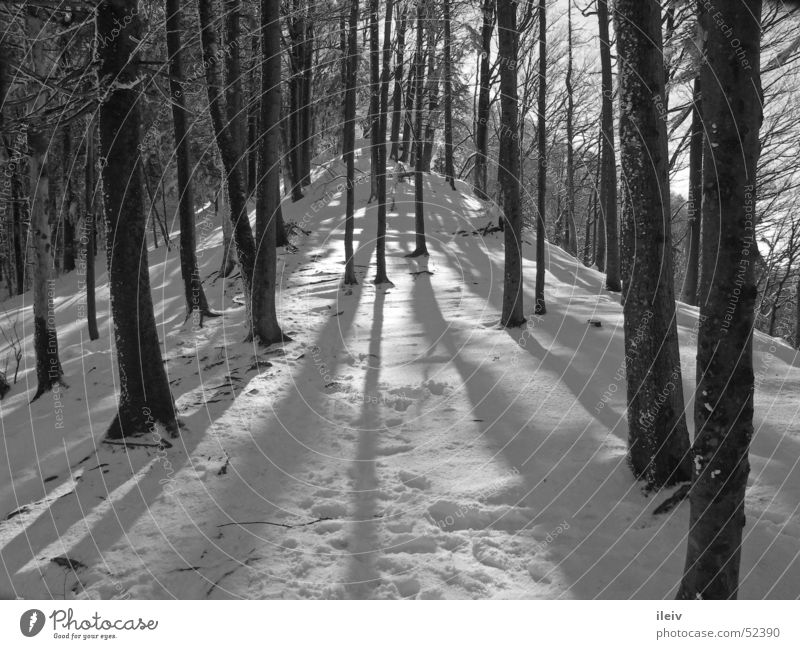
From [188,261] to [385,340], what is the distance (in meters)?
5.72

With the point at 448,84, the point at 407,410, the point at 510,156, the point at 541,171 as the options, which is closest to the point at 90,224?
the point at 407,410

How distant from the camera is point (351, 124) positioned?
1659cm

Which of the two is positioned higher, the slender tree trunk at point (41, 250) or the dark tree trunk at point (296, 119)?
the dark tree trunk at point (296, 119)

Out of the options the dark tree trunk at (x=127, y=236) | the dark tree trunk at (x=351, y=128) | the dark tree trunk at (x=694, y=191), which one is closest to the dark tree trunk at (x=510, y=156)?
the dark tree trunk at (x=351, y=128)

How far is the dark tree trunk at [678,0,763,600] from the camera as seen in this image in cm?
349

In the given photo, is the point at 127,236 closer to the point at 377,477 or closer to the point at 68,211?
the point at 377,477

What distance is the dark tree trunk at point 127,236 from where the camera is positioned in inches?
275

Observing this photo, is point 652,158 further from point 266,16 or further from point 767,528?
point 266,16

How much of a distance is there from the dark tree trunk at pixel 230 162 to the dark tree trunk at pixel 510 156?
18.5 ft

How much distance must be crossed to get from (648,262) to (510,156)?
657cm

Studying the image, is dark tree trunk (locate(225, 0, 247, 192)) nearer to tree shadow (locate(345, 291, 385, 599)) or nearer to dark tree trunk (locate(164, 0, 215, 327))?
dark tree trunk (locate(164, 0, 215, 327))

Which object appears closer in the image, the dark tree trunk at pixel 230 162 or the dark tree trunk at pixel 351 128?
the dark tree trunk at pixel 230 162

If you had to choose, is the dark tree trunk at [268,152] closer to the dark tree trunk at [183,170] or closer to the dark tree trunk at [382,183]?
the dark tree trunk at [183,170]

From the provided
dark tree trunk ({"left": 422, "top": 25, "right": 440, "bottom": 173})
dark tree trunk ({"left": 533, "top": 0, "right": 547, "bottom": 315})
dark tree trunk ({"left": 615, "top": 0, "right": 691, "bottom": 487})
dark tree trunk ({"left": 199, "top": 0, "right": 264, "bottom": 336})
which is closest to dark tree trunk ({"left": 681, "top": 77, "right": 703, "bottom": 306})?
dark tree trunk ({"left": 533, "top": 0, "right": 547, "bottom": 315})
